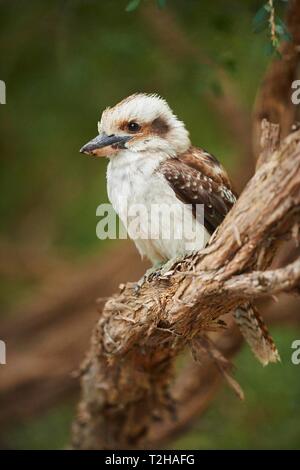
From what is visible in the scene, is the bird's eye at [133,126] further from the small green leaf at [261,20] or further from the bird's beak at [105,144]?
the small green leaf at [261,20]

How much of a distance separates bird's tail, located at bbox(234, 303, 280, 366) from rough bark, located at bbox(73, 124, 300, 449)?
22 centimetres

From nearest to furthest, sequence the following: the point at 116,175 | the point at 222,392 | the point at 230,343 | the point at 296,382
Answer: the point at 116,175 → the point at 230,343 → the point at 296,382 → the point at 222,392

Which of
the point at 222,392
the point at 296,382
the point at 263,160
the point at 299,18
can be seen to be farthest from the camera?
the point at 222,392

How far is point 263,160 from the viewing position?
2361mm

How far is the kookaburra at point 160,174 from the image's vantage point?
3018mm

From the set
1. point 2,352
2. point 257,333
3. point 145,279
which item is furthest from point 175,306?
point 2,352

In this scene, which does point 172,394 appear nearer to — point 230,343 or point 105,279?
point 230,343

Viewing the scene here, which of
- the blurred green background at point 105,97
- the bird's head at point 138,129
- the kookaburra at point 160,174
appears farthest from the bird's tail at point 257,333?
the blurred green background at point 105,97

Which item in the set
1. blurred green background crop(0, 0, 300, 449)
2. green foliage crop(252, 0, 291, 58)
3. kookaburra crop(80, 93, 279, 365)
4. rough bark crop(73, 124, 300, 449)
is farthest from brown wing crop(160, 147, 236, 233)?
blurred green background crop(0, 0, 300, 449)

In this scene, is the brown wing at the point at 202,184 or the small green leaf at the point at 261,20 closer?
the small green leaf at the point at 261,20

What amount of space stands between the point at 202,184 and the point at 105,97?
233 centimetres

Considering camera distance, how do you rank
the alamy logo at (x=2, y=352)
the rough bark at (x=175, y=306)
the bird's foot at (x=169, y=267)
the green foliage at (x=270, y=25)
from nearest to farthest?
the rough bark at (x=175, y=306), the green foliage at (x=270, y=25), the bird's foot at (x=169, y=267), the alamy logo at (x=2, y=352)

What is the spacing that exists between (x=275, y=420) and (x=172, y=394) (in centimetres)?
104
